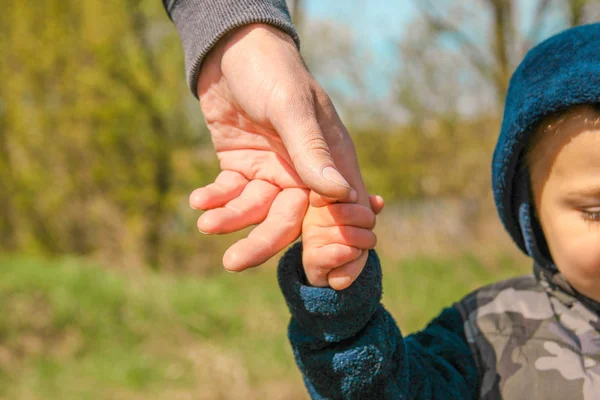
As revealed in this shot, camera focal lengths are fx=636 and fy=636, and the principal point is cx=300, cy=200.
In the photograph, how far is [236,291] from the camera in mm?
5727

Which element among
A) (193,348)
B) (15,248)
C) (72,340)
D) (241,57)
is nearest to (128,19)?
(15,248)

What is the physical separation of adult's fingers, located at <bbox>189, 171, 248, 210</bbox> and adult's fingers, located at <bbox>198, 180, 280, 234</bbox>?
0.02 meters

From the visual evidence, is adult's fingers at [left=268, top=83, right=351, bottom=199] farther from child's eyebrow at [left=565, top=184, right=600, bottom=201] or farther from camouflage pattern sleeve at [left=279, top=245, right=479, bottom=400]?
child's eyebrow at [left=565, top=184, right=600, bottom=201]

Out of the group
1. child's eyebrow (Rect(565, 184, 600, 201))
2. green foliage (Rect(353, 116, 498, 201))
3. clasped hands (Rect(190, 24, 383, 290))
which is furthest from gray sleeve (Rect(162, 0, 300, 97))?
green foliage (Rect(353, 116, 498, 201))

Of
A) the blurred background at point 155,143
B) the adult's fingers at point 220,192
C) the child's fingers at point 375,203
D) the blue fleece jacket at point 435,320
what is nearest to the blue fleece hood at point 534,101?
the blue fleece jacket at point 435,320

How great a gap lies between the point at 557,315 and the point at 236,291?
446cm

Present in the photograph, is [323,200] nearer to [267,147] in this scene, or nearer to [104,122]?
[267,147]

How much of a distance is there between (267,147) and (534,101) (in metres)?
0.59

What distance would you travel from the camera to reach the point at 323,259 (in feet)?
3.55

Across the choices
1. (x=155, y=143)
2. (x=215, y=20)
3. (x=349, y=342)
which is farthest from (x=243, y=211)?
(x=155, y=143)

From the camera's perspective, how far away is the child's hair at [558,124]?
1298 millimetres

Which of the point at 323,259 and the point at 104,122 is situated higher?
the point at 104,122

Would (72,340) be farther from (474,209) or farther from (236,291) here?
(474,209)

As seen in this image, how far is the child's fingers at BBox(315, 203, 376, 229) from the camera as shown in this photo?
1.11 meters
